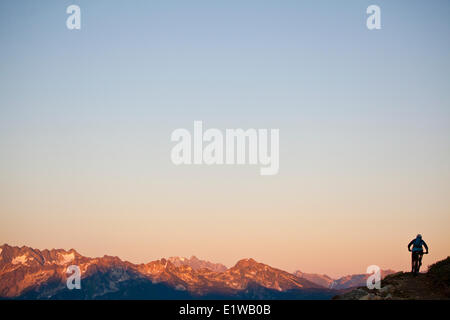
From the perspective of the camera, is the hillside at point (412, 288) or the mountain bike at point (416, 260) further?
the mountain bike at point (416, 260)

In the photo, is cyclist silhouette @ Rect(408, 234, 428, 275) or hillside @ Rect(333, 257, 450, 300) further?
cyclist silhouette @ Rect(408, 234, 428, 275)

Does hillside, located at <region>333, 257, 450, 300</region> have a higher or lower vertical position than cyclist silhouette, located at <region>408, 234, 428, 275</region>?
lower

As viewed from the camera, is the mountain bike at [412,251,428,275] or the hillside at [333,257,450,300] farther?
the mountain bike at [412,251,428,275]

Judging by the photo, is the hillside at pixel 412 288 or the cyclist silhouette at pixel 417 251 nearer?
the hillside at pixel 412 288

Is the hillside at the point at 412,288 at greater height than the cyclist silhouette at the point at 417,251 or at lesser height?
lesser

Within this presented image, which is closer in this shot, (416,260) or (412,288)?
(412,288)
